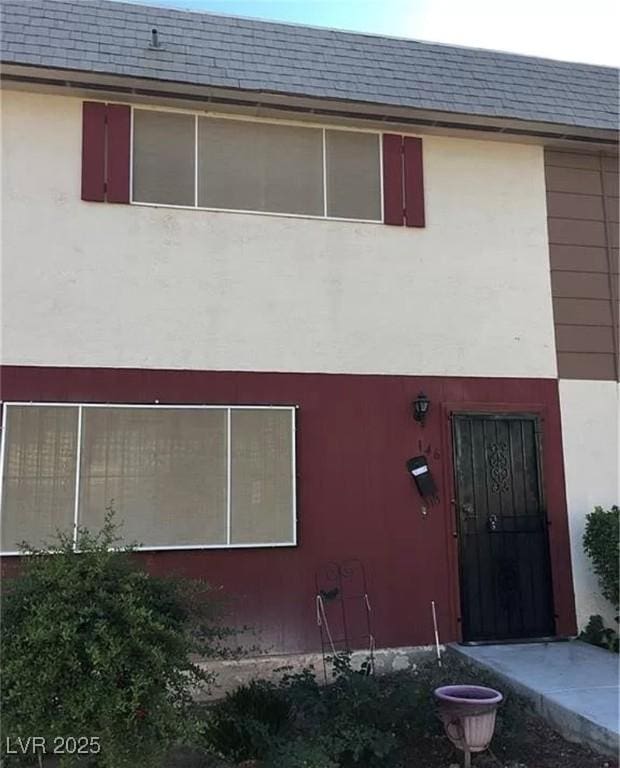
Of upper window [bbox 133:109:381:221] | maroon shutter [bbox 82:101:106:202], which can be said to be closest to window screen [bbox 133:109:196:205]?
Result: upper window [bbox 133:109:381:221]

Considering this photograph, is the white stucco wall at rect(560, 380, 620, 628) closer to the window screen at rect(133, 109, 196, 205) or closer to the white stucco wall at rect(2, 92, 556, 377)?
the white stucco wall at rect(2, 92, 556, 377)

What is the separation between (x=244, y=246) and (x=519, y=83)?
3330 millimetres

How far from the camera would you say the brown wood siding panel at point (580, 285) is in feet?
24.6

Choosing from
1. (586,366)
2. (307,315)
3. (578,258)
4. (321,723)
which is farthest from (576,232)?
(321,723)

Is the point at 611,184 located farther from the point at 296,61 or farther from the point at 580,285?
the point at 296,61

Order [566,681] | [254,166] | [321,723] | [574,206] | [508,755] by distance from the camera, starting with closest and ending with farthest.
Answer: [321,723]
[508,755]
[566,681]
[254,166]
[574,206]

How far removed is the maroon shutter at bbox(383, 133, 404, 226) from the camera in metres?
7.20

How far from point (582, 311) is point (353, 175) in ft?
8.87

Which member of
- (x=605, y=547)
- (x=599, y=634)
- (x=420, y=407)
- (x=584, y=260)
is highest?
(x=584, y=260)

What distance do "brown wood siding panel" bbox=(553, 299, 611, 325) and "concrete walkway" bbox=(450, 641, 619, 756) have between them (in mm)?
3127

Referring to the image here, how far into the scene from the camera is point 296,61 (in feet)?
22.7

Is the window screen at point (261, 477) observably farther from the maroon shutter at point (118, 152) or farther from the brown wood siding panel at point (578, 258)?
the brown wood siding panel at point (578, 258)

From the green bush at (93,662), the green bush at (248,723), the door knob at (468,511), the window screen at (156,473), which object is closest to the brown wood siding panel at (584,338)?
the door knob at (468,511)

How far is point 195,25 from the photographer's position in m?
6.98
